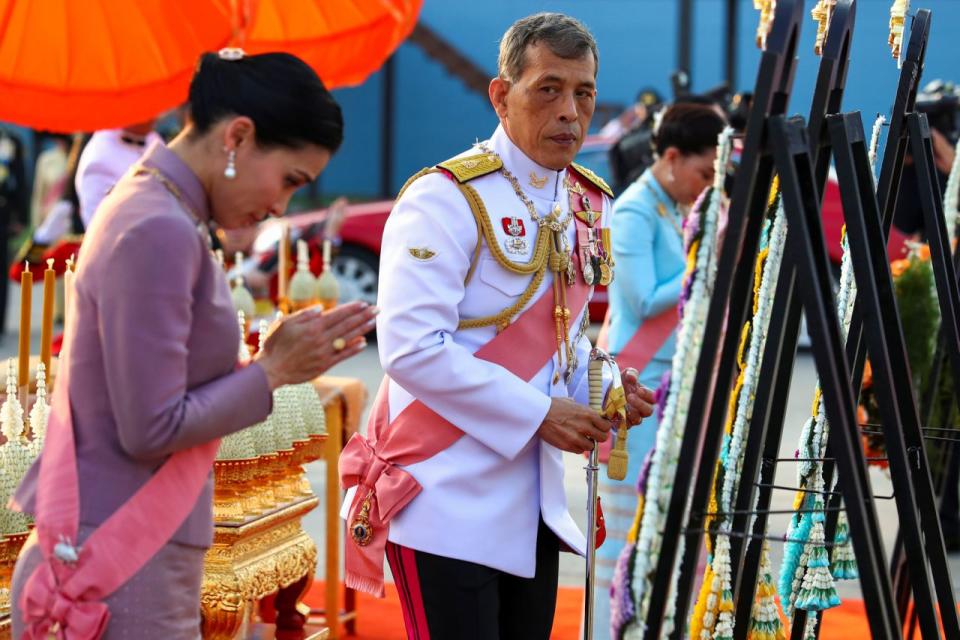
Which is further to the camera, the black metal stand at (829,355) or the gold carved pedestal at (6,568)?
the gold carved pedestal at (6,568)

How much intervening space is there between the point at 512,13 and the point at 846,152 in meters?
11.3

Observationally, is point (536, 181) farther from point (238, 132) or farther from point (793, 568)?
point (793, 568)

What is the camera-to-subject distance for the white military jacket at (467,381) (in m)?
2.38

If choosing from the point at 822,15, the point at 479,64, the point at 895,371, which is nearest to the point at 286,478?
the point at 895,371

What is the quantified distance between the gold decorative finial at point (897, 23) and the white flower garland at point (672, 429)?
2.92 ft

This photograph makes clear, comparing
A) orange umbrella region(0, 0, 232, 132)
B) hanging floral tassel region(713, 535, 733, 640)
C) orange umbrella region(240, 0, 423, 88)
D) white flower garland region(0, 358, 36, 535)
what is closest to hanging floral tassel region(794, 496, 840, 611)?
hanging floral tassel region(713, 535, 733, 640)

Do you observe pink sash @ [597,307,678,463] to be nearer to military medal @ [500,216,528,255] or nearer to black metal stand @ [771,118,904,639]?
military medal @ [500,216,528,255]

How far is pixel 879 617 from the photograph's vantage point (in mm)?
2121

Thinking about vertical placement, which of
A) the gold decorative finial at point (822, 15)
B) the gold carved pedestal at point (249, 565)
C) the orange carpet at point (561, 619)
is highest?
the gold decorative finial at point (822, 15)

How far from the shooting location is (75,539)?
186 centimetres

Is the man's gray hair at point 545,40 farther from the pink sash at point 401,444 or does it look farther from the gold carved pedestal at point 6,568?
the gold carved pedestal at point 6,568

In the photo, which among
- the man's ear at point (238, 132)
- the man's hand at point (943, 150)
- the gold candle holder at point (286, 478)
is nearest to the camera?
the man's ear at point (238, 132)

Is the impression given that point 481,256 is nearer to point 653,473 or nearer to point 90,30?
point 653,473

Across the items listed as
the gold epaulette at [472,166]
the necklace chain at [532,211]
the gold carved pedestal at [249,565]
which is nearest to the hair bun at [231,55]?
the gold epaulette at [472,166]
